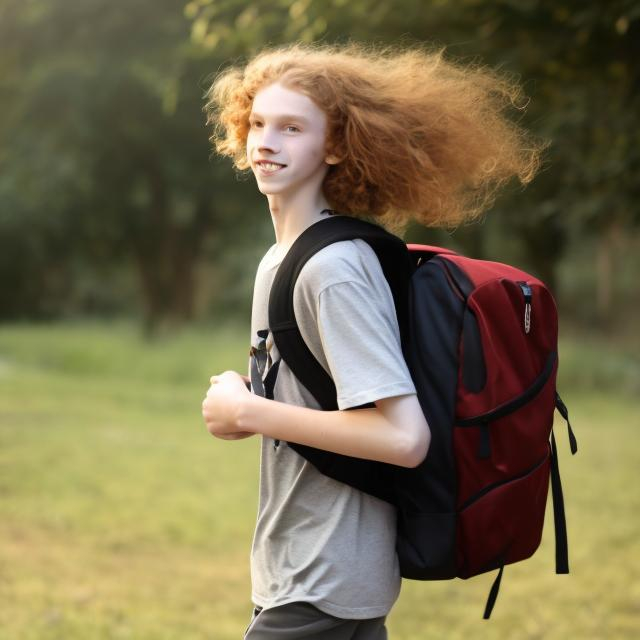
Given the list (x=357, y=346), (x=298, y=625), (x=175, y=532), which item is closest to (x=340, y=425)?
(x=357, y=346)

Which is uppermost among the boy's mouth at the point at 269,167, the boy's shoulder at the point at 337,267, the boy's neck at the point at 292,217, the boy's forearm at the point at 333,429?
the boy's mouth at the point at 269,167

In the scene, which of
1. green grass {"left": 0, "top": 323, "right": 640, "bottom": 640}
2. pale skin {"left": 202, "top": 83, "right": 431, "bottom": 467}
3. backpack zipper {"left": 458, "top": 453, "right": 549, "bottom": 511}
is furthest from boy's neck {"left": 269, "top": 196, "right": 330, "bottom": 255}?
green grass {"left": 0, "top": 323, "right": 640, "bottom": 640}

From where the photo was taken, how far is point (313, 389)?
1935mm

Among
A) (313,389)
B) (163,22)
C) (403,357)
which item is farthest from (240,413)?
(163,22)

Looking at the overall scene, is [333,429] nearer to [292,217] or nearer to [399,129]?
[292,217]

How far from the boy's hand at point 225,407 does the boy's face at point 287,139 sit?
38 centimetres

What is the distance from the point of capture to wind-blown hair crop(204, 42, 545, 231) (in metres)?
2.03

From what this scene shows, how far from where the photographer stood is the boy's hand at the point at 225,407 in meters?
1.91

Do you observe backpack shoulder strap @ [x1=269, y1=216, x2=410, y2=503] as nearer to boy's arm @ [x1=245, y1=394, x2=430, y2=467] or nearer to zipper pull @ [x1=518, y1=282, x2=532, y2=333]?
boy's arm @ [x1=245, y1=394, x2=430, y2=467]

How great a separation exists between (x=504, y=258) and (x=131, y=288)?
1354 centimetres

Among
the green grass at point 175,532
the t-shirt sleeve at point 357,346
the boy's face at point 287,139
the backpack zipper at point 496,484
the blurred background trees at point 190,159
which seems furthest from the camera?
the blurred background trees at point 190,159

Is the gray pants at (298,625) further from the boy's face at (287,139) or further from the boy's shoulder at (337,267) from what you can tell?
the boy's face at (287,139)

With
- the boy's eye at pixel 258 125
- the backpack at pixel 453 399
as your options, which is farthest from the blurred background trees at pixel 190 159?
the backpack at pixel 453 399

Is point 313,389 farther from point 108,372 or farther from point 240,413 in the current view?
Result: point 108,372
